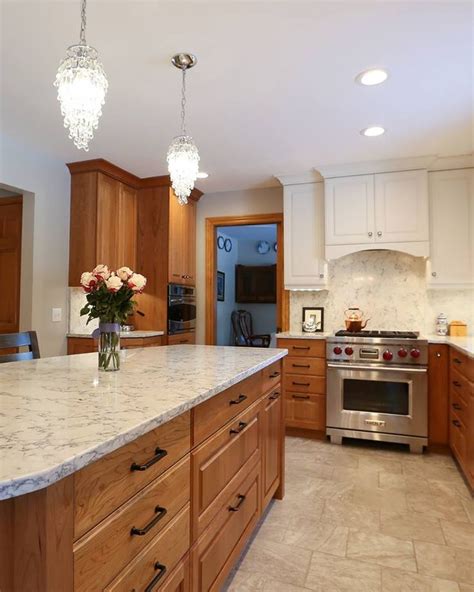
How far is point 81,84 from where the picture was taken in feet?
5.21

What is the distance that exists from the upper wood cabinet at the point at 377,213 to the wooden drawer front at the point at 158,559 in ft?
9.75

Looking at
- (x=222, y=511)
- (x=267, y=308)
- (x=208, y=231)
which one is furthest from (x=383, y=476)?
(x=267, y=308)

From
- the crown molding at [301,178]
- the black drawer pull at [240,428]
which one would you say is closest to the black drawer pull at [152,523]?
the black drawer pull at [240,428]

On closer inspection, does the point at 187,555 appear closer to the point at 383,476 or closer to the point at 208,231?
the point at 383,476

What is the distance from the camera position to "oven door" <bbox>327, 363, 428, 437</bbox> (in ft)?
10.5

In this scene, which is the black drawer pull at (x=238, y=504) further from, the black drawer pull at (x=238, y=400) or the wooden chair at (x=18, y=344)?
the wooden chair at (x=18, y=344)

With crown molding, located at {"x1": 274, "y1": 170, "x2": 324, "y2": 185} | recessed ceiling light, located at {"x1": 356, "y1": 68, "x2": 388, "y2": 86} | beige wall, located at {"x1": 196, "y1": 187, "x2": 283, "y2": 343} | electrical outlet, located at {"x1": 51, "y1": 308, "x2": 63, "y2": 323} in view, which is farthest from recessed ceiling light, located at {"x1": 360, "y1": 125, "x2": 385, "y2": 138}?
electrical outlet, located at {"x1": 51, "y1": 308, "x2": 63, "y2": 323}

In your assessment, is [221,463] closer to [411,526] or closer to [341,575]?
[341,575]

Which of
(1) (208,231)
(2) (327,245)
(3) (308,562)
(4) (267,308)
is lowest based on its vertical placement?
(3) (308,562)

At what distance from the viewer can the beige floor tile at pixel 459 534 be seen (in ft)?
6.45

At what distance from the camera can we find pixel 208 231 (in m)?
4.64

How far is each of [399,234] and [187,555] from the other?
3.13 meters

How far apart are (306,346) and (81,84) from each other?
271 cm

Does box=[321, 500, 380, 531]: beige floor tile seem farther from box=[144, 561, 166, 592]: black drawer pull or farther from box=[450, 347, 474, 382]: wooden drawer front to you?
box=[144, 561, 166, 592]: black drawer pull
